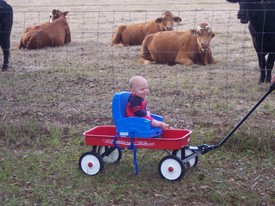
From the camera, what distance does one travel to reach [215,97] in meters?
9.28

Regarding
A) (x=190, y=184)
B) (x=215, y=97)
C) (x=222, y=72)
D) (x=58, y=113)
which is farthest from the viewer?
(x=222, y=72)

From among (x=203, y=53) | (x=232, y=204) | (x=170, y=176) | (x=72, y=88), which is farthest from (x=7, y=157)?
(x=203, y=53)

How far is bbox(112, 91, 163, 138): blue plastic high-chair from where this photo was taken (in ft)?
19.3

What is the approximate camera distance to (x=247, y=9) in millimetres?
10102

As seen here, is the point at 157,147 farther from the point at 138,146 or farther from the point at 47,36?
the point at 47,36

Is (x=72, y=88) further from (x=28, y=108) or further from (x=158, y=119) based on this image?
(x=158, y=119)

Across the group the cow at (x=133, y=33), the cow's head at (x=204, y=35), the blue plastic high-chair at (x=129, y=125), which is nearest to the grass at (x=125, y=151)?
the blue plastic high-chair at (x=129, y=125)

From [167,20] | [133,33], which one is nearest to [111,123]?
[167,20]

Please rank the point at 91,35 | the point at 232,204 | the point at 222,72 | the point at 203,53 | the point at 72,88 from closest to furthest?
1. the point at 232,204
2. the point at 72,88
3. the point at 222,72
4. the point at 203,53
5. the point at 91,35

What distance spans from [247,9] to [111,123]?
12.1ft

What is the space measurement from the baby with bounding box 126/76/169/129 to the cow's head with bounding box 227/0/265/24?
15.3 ft

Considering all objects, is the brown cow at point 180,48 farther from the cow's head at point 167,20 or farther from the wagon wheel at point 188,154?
the wagon wheel at point 188,154

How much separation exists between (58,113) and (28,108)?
1.87 ft

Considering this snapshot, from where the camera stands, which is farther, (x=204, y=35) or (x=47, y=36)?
(x=47, y=36)
